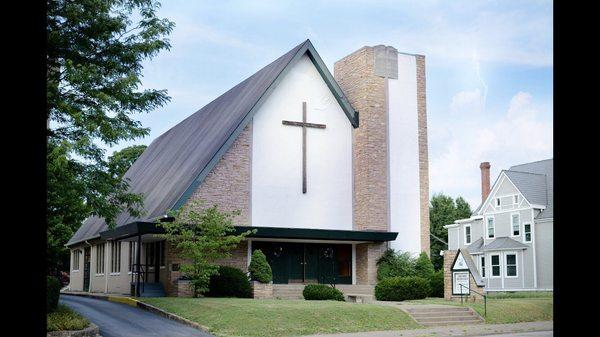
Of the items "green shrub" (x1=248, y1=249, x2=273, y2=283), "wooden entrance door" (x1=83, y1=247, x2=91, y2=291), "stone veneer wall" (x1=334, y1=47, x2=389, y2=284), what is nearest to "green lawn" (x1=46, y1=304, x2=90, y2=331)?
"green shrub" (x1=248, y1=249, x2=273, y2=283)

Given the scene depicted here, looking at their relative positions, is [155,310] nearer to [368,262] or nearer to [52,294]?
[52,294]

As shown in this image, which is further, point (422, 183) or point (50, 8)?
point (422, 183)

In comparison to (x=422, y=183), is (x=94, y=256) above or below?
below

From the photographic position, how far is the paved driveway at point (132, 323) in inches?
723

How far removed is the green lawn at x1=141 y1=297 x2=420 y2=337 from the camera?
63.7 feet

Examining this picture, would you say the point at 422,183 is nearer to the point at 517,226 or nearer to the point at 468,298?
the point at 468,298

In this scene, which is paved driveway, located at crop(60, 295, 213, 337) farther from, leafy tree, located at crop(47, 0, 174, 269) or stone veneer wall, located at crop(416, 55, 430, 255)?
stone veneer wall, located at crop(416, 55, 430, 255)

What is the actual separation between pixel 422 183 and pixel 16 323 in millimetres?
33897

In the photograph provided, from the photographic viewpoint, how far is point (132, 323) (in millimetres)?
20266

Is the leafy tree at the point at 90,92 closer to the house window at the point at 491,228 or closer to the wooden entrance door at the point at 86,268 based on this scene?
the wooden entrance door at the point at 86,268

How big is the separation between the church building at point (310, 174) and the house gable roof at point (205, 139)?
7cm

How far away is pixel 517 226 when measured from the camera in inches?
1866

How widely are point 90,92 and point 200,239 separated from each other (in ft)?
30.8

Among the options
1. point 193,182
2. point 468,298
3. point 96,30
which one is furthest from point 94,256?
point 96,30
